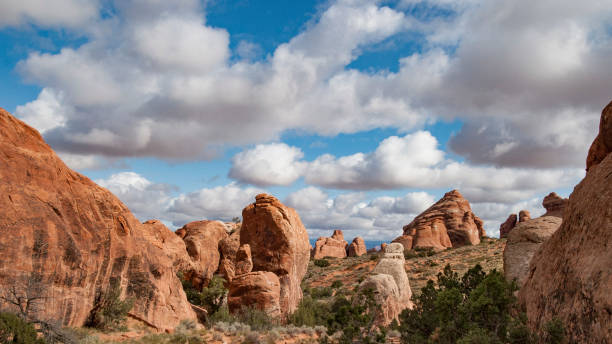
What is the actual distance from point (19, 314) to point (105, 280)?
141 inches

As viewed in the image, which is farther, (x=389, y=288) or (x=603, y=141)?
(x=389, y=288)

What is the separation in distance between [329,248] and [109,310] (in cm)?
6595

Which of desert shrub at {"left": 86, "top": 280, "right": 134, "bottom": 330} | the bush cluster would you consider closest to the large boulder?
desert shrub at {"left": 86, "top": 280, "right": 134, "bottom": 330}

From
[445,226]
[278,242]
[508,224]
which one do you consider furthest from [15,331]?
[508,224]

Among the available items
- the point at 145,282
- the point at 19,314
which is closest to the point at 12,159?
the point at 19,314

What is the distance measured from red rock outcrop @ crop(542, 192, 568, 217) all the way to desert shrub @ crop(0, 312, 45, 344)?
73.0 metres

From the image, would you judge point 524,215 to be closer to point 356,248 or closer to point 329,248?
point 356,248

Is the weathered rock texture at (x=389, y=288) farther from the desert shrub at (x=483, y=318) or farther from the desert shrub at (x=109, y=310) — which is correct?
the desert shrub at (x=109, y=310)

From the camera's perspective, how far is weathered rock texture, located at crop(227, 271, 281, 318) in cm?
1825

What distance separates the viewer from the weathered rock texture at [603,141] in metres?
9.18

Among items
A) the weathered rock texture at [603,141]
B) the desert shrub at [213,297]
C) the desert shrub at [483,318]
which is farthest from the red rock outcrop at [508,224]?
the desert shrub at [483,318]

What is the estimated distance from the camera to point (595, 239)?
22.2 ft

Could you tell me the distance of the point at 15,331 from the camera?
9.18 m

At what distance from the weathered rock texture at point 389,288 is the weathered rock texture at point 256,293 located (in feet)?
15.2
